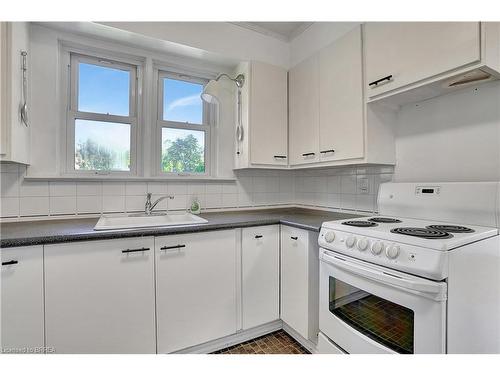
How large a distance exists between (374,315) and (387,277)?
0.26 metres

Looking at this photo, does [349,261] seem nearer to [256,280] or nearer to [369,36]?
[256,280]

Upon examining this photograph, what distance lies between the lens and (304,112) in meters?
2.07

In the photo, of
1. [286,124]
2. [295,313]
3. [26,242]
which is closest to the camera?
[26,242]

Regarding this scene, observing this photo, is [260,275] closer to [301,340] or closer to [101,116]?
[301,340]

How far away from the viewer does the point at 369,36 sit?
5.11ft

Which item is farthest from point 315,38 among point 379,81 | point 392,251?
point 392,251

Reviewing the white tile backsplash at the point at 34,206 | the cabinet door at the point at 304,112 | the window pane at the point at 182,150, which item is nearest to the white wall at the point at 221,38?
the cabinet door at the point at 304,112

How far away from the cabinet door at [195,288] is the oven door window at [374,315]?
0.68 metres

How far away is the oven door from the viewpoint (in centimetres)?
94

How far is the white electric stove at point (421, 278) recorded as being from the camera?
0.94m

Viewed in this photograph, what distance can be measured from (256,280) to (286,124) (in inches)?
53.9

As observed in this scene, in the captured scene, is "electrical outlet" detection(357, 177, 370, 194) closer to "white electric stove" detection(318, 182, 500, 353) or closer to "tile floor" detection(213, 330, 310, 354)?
"white electric stove" detection(318, 182, 500, 353)

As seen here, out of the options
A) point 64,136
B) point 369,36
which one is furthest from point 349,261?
point 64,136

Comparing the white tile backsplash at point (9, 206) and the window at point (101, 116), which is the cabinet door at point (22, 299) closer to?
the white tile backsplash at point (9, 206)
